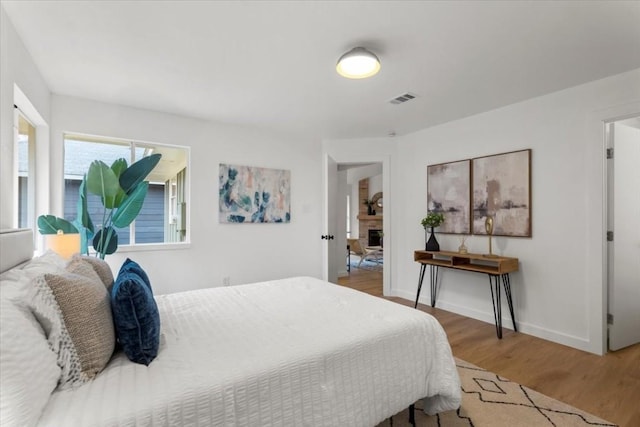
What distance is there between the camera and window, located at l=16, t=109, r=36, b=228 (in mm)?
2705

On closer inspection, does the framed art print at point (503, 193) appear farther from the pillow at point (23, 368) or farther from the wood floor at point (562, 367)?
the pillow at point (23, 368)

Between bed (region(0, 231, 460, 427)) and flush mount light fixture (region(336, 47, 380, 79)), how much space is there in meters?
1.68

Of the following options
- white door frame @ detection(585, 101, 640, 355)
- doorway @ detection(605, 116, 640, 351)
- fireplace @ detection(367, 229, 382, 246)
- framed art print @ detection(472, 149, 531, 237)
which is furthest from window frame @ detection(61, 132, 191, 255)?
fireplace @ detection(367, 229, 382, 246)

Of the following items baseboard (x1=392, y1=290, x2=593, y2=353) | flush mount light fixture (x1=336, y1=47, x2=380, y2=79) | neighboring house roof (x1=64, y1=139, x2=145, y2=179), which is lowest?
baseboard (x1=392, y1=290, x2=593, y2=353)

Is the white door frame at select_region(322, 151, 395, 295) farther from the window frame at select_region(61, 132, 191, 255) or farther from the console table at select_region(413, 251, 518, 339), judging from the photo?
the window frame at select_region(61, 132, 191, 255)

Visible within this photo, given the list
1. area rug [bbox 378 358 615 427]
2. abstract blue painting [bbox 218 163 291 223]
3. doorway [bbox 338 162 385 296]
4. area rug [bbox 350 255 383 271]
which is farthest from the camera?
doorway [bbox 338 162 385 296]

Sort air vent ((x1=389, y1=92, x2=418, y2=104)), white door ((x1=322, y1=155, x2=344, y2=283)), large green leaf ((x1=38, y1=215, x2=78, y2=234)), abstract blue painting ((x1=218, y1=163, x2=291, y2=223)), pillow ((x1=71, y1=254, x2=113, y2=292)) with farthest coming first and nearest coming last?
white door ((x1=322, y1=155, x2=344, y2=283)) < abstract blue painting ((x1=218, y1=163, x2=291, y2=223)) < air vent ((x1=389, y1=92, x2=418, y2=104)) < large green leaf ((x1=38, y1=215, x2=78, y2=234)) < pillow ((x1=71, y1=254, x2=113, y2=292))


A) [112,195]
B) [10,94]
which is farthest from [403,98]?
[10,94]

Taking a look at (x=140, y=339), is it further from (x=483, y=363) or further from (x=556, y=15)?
(x=556, y=15)

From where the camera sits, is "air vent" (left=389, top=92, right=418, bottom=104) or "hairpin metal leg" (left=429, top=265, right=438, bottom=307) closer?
"air vent" (left=389, top=92, right=418, bottom=104)

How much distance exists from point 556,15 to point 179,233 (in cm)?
408

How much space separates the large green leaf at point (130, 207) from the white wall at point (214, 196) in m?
0.66

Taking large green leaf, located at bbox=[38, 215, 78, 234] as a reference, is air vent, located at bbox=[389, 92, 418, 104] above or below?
above

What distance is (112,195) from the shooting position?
2824 mm
